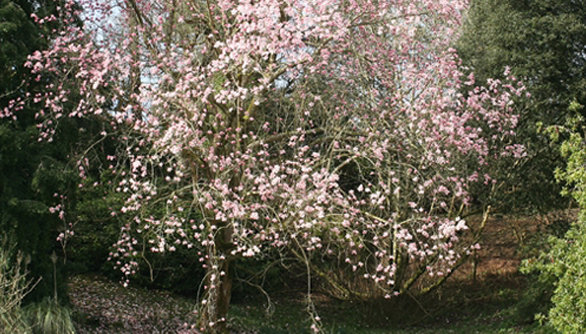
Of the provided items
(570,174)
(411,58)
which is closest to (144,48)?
(411,58)

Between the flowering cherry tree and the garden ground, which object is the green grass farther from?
the flowering cherry tree

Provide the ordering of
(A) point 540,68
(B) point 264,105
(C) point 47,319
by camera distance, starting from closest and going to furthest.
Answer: (C) point 47,319 < (B) point 264,105 < (A) point 540,68

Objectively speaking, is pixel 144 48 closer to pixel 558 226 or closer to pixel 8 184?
pixel 8 184

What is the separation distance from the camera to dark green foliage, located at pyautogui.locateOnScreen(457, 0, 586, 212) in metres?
9.91

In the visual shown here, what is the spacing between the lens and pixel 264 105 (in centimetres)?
888

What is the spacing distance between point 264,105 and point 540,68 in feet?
15.6

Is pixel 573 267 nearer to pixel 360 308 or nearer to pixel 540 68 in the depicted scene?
pixel 540 68

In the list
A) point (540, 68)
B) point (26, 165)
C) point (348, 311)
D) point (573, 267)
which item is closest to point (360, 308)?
point (348, 311)

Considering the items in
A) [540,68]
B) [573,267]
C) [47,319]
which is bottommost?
[573,267]

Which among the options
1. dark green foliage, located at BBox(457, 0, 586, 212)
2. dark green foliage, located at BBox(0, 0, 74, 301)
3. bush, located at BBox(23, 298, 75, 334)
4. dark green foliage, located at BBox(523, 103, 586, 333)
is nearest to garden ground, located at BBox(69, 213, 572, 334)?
dark green foliage, located at BBox(457, 0, 586, 212)

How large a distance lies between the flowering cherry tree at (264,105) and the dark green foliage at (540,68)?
45 centimetres

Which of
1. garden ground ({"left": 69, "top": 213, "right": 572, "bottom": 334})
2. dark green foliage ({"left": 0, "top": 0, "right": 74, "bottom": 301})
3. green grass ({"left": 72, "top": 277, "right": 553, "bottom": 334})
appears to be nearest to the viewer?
dark green foliage ({"left": 0, "top": 0, "right": 74, "bottom": 301})

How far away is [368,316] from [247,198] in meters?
5.16

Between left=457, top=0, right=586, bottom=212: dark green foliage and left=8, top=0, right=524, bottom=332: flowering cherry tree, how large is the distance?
449mm
